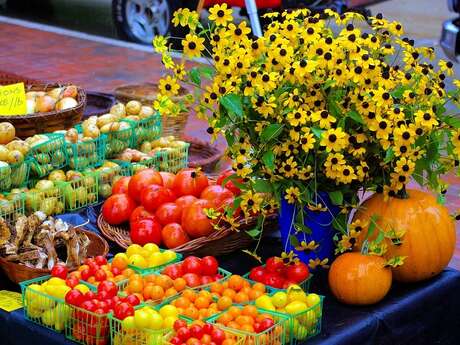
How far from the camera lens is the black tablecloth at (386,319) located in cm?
268

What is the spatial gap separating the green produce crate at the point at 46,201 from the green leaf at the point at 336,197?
119 cm

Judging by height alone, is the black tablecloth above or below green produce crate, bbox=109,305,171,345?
below

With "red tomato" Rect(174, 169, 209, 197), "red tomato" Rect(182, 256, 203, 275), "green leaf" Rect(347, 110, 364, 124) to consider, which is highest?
"green leaf" Rect(347, 110, 364, 124)

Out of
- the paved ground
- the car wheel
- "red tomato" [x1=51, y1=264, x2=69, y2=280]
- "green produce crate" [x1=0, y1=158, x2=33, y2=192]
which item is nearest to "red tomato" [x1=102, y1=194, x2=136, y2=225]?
"green produce crate" [x1=0, y1=158, x2=33, y2=192]

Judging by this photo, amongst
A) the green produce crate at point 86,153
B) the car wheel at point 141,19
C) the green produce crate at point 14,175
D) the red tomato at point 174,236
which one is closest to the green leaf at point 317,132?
the red tomato at point 174,236

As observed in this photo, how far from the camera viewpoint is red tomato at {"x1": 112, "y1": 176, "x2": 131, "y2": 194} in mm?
3512

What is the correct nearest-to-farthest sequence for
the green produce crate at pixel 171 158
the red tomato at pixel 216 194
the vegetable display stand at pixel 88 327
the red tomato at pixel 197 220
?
the vegetable display stand at pixel 88 327 < the red tomato at pixel 197 220 < the red tomato at pixel 216 194 < the green produce crate at pixel 171 158

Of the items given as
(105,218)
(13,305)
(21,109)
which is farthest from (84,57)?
(13,305)

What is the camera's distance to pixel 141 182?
340 cm

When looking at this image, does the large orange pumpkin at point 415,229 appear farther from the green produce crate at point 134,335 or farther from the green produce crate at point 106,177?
the green produce crate at point 106,177

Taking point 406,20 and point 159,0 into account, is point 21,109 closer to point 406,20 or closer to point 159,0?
point 159,0

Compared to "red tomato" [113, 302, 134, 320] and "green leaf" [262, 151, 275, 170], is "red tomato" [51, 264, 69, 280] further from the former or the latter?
"green leaf" [262, 151, 275, 170]

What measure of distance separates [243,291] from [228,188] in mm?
650

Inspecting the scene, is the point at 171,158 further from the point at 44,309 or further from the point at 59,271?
the point at 44,309
